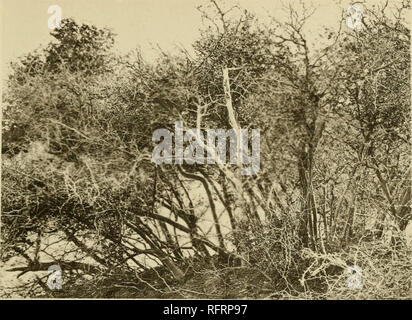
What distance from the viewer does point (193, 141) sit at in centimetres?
471

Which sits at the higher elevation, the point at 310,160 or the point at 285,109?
the point at 285,109

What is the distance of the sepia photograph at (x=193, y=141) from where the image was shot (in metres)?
4.59

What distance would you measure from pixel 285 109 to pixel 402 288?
57.5 inches

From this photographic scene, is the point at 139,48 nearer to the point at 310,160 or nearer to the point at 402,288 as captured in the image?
the point at 310,160

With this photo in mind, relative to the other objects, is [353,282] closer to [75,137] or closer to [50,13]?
[75,137]

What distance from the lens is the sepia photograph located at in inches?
181

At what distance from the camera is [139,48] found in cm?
479

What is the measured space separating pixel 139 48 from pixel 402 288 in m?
2.50

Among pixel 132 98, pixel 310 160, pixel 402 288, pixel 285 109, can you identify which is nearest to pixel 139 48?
pixel 132 98
